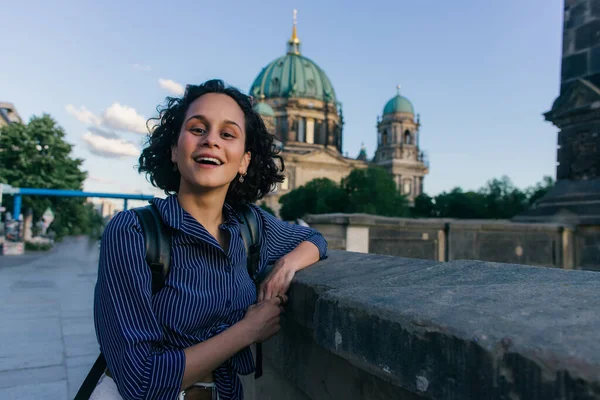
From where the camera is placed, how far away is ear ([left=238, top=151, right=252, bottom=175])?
2016mm

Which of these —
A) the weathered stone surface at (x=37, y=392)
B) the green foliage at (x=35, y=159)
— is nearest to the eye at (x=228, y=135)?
the weathered stone surface at (x=37, y=392)

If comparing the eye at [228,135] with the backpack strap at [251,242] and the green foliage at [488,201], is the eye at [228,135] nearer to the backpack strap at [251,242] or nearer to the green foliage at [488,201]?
the backpack strap at [251,242]

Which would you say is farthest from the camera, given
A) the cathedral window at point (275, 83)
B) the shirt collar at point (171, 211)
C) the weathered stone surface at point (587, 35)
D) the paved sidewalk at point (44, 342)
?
the cathedral window at point (275, 83)

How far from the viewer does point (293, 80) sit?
7694cm

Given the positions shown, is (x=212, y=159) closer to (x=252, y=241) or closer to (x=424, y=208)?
(x=252, y=241)

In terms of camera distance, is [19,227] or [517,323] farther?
[19,227]

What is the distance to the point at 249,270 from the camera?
183 centimetres

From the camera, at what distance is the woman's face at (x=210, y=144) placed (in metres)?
1.73

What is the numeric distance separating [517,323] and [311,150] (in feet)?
237

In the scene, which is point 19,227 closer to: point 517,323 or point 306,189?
point 517,323

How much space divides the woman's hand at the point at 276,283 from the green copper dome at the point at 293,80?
246ft

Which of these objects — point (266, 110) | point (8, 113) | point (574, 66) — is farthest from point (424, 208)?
point (8, 113)

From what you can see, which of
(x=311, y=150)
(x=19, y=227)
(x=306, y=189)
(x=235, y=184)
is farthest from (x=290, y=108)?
(x=235, y=184)

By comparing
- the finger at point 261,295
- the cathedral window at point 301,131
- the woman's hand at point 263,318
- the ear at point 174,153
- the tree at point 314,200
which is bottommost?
the woman's hand at point 263,318
